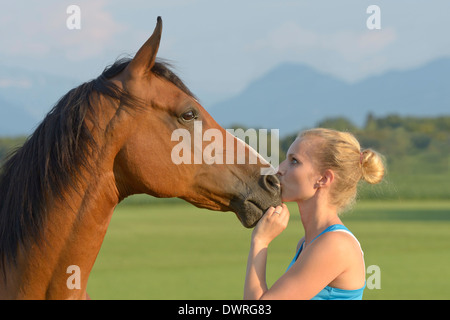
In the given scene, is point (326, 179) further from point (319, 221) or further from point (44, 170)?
point (44, 170)

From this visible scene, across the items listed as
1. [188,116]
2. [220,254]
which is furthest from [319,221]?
[220,254]

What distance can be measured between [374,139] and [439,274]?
1583 inches

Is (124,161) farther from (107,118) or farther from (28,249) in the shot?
(28,249)

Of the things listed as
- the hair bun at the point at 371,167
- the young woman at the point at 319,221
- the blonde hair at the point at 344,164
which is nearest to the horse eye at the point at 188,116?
the young woman at the point at 319,221

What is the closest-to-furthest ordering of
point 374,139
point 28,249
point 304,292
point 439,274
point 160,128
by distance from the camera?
point 304,292 < point 28,249 < point 160,128 < point 439,274 < point 374,139

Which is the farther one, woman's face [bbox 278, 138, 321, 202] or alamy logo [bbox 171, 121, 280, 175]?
alamy logo [bbox 171, 121, 280, 175]

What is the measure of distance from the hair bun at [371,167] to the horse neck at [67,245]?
1.28 m

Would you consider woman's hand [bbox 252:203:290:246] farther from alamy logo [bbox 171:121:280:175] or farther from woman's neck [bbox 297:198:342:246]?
alamy logo [bbox 171:121:280:175]

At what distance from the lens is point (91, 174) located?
283 cm

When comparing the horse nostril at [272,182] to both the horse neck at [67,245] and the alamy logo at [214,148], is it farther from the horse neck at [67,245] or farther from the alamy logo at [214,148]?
the horse neck at [67,245]

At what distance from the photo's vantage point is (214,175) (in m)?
3.14

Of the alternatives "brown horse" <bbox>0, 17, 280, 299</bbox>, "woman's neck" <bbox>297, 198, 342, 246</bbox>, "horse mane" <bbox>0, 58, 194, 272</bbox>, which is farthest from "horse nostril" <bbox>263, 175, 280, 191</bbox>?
"horse mane" <bbox>0, 58, 194, 272</bbox>

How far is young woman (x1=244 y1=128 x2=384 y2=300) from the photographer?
262 cm
